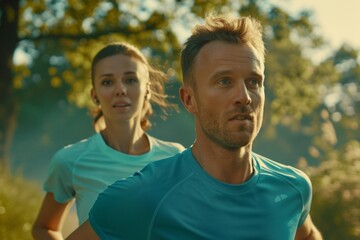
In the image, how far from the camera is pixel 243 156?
3658 millimetres

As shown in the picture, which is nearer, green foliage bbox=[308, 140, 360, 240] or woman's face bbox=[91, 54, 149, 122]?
woman's face bbox=[91, 54, 149, 122]

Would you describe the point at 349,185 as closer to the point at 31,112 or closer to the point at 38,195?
the point at 38,195

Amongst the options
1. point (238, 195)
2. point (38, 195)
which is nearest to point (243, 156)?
point (238, 195)

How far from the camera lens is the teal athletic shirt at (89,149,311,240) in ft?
11.3

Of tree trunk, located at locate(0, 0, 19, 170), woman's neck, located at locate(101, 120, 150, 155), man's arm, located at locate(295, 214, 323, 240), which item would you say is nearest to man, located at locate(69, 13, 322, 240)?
man's arm, located at locate(295, 214, 323, 240)

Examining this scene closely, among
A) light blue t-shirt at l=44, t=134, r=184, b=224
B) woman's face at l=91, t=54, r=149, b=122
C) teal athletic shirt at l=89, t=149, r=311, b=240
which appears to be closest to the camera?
teal athletic shirt at l=89, t=149, r=311, b=240

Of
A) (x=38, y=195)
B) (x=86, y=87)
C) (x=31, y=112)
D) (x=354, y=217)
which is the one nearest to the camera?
(x=354, y=217)

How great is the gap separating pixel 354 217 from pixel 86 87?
36.5 ft

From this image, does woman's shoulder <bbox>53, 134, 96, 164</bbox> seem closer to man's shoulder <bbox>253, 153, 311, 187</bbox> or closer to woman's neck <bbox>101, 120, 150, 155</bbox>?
woman's neck <bbox>101, 120, 150, 155</bbox>

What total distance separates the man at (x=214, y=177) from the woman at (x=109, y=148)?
2.07 m

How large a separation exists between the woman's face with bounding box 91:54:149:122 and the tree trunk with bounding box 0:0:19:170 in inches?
460

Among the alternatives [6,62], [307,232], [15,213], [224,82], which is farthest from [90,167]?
[6,62]

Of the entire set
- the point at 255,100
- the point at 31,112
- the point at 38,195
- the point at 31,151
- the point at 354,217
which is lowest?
the point at 31,151

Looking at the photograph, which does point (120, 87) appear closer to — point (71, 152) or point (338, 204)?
point (71, 152)
